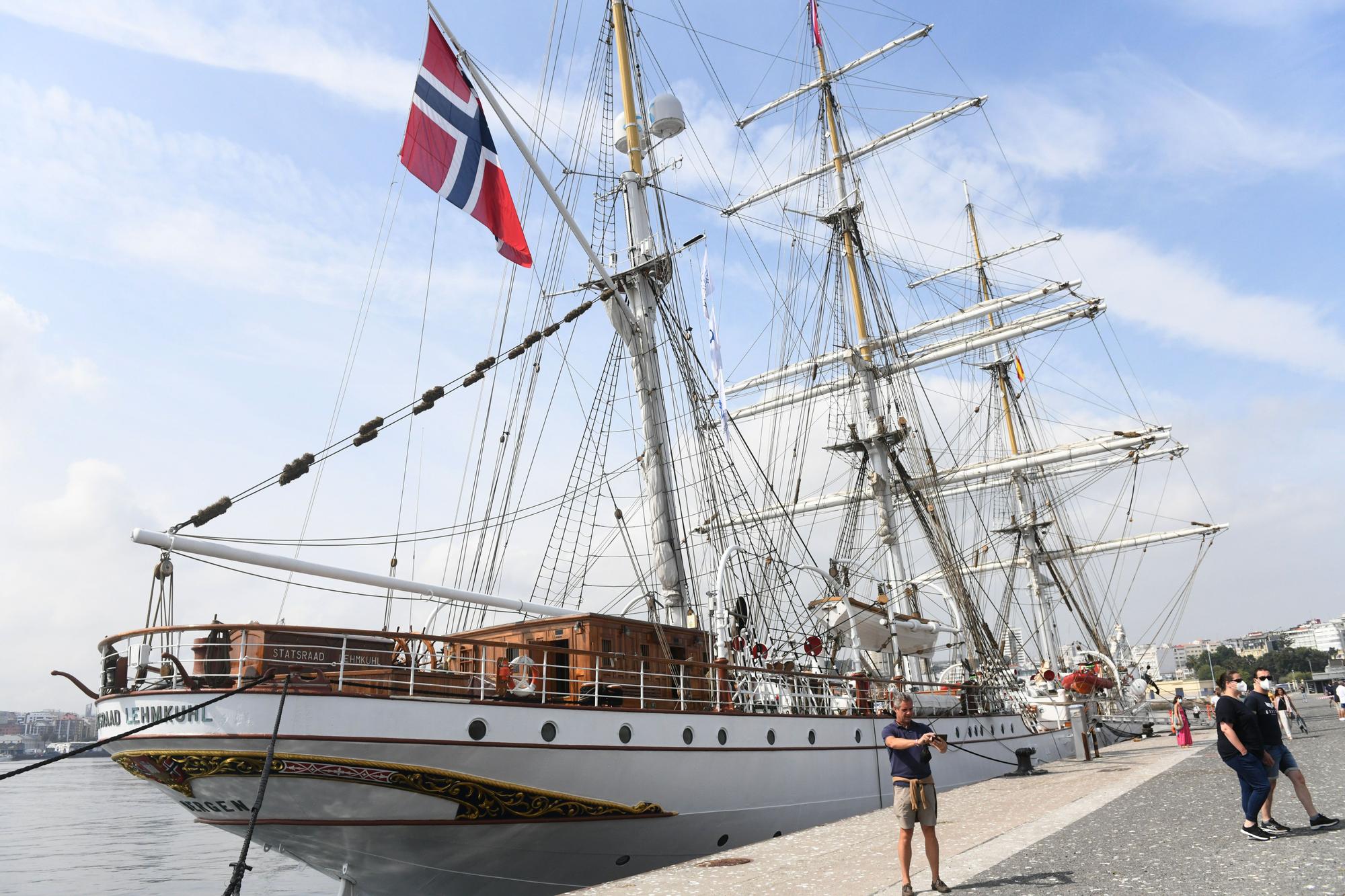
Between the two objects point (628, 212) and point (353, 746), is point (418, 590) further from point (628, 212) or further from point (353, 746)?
point (628, 212)

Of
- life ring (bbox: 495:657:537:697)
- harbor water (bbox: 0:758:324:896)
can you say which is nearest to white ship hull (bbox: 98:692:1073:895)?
life ring (bbox: 495:657:537:697)

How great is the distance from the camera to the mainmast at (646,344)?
59.7ft

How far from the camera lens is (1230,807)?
10.3m

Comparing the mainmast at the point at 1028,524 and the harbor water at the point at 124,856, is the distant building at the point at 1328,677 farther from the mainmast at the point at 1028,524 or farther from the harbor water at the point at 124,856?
the harbor water at the point at 124,856

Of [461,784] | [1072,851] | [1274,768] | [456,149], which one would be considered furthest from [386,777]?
[456,149]

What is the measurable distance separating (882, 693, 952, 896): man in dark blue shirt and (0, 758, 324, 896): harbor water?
17.0 metres

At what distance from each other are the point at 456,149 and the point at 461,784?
31.2 ft

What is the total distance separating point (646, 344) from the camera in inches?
795

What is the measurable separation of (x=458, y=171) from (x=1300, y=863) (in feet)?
44.0

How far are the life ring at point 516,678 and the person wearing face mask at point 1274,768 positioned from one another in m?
8.00

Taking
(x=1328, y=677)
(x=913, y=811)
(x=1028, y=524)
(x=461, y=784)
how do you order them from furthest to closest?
1. (x=1328, y=677)
2. (x=1028, y=524)
3. (x=461, y=784)
4. (x=913, y=811)

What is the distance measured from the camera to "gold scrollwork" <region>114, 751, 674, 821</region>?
970 centimetres

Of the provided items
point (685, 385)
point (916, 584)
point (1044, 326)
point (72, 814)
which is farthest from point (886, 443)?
A: point (72, 814)

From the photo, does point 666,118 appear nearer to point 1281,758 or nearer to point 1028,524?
point 1281,758
